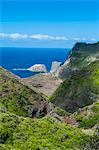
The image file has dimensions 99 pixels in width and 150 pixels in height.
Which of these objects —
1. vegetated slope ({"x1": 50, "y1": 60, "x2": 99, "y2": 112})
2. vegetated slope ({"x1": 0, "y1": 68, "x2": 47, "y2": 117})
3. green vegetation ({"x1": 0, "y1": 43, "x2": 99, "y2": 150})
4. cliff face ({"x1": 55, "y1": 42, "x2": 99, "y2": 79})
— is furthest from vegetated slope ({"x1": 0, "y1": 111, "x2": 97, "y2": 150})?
cliff face ({"x1": 55, "y1": 42, "x2": 99, "y2": 79})

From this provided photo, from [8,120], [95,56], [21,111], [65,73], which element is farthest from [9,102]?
[65,73]

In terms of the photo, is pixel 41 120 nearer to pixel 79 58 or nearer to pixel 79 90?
pixel 79 90

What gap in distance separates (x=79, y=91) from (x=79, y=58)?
53292 millimetres

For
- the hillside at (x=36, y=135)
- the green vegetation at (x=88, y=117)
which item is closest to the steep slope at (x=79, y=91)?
the green vegetation at (x=88, y=117)

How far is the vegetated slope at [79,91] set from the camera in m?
89.6

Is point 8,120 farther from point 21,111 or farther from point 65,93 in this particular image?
point 65,93

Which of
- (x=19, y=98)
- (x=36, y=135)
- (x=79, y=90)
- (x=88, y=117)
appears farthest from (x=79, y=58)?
(x=36, y=135)

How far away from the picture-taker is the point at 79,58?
14600 centimetres

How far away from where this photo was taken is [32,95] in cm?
4541

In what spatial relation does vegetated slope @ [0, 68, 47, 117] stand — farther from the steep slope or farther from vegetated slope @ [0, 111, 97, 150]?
the steep slope

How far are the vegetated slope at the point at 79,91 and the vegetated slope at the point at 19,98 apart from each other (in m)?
41.3

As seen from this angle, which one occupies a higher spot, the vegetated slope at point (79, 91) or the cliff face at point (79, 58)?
the cliff face at point (79, 58)

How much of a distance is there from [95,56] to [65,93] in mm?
39008

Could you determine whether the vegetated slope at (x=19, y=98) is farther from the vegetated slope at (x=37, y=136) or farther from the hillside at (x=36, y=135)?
the vegetated slope at (x=37, y=136)
